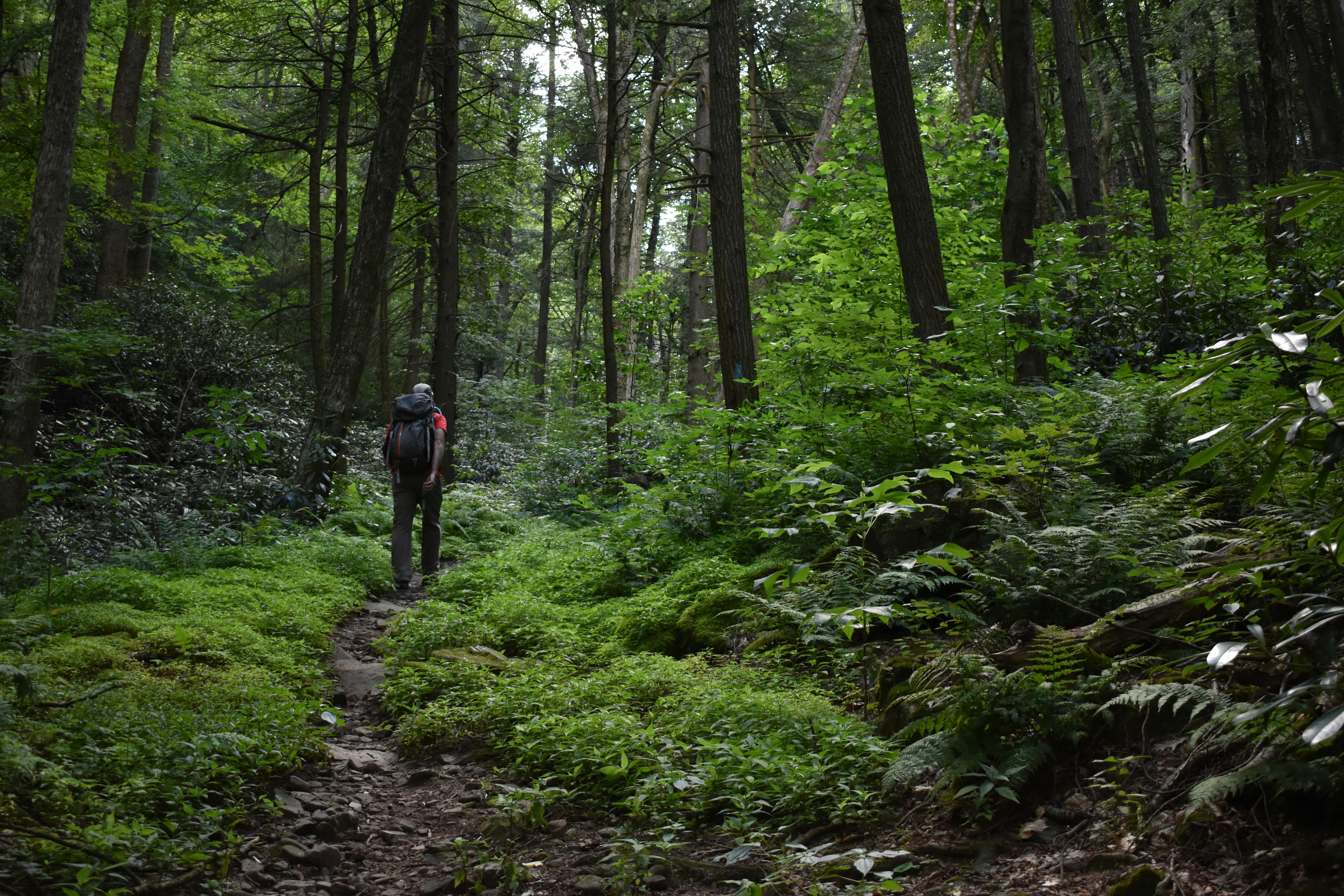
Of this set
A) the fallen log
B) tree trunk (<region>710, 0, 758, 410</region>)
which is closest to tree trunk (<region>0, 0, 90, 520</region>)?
tree trunk (<region>710, 0, 758, 410</region>)

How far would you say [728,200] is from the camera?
11.1 m

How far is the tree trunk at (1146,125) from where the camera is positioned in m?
13.9

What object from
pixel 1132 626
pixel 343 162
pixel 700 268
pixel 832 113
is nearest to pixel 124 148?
pixel 343 162

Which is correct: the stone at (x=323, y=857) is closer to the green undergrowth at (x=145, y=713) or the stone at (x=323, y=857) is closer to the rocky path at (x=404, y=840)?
the rocky path at (x=404, y=840)

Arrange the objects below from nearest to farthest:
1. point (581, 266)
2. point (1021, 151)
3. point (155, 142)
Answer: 1. point (1021, 151)
2. point (155, 142)
3. point (581, 266)

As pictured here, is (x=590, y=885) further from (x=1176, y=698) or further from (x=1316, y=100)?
(x=1316, y=100)

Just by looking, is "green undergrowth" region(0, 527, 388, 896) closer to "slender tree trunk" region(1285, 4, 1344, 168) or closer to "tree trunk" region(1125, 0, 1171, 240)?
"tree trunk" region(1125, 0, 1171, 240)

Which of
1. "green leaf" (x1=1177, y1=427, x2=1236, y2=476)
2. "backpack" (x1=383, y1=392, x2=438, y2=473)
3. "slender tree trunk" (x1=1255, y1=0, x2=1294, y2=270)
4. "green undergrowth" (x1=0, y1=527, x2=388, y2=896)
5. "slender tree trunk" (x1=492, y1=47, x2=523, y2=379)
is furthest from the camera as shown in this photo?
"slender tree trunk" (x1=492, y1=47, x2=523, y2=379)

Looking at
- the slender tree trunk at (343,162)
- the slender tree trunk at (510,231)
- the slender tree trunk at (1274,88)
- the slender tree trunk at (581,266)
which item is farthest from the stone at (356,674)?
the slender tree trunk at (510,231)

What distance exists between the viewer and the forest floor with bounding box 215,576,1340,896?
2.33 meters

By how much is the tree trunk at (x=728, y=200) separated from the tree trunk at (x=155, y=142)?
13.2 m

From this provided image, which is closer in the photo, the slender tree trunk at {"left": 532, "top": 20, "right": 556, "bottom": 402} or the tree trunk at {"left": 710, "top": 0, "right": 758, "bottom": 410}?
the tree trunk at {"left": 710, "top": 0, "right": 758, "bottom": 410}

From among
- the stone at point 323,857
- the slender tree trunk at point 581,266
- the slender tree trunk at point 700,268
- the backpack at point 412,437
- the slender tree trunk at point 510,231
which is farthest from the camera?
the slender tree trunk at point 581,266

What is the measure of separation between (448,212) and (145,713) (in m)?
12.5
